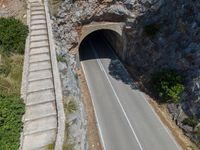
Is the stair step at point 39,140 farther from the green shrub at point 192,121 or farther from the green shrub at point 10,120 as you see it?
the green shrub at point 192,121

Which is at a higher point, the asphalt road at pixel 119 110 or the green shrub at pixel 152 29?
the green shrub at pixel 152 29

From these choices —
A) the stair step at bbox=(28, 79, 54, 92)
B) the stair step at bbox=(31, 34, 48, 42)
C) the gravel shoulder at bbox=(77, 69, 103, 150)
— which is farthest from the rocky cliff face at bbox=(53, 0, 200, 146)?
the stair step at bbox=(28, 79, 54, 92)

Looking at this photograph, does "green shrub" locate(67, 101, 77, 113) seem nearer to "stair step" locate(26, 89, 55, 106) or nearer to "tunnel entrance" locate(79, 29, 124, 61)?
"stair step" locate(26, 89, 55, 106)

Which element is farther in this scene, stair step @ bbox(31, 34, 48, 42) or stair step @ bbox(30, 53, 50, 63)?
stair step @ bbox(31, 34, 48, 42)

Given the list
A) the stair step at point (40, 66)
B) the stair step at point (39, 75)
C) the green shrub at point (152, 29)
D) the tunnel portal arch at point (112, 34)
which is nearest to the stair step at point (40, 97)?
the stair step at point (39, 75)

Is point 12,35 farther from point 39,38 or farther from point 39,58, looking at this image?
point 39,58

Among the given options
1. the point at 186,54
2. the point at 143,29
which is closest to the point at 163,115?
the point at 186,54
